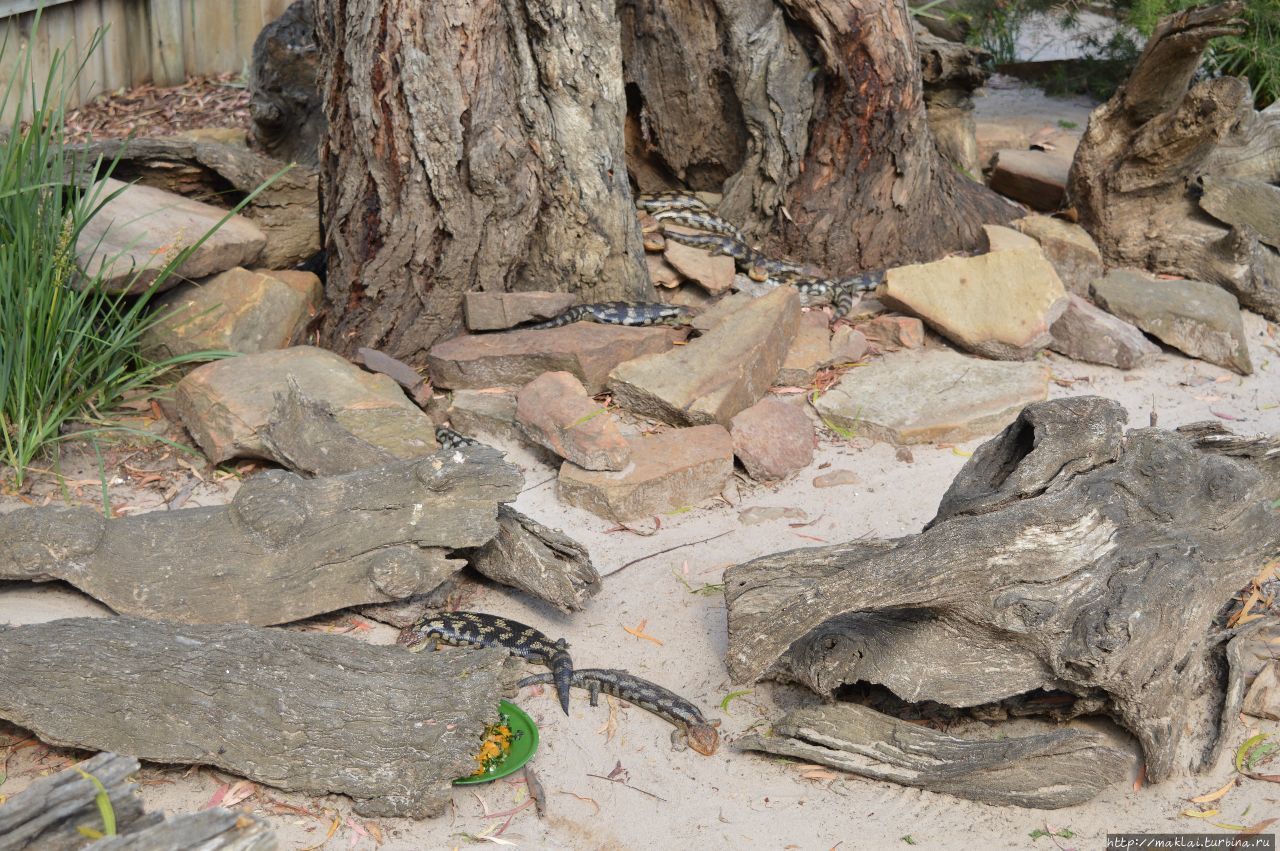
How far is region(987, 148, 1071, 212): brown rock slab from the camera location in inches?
337

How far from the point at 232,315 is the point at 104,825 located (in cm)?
413

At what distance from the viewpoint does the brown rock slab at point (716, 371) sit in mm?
5809

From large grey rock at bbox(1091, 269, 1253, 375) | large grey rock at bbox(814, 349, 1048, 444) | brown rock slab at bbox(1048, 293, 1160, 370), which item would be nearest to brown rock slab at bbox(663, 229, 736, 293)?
large grey rock at bbox(814, 349, 1048, 444)

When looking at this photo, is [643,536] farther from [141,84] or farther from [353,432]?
[141,84]

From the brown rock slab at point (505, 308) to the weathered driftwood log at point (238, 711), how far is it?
297 cm

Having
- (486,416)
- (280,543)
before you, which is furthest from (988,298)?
(280,543)

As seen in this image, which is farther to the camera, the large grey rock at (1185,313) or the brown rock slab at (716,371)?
the large grey rock at (1185,313)

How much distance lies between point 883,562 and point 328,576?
2.04m

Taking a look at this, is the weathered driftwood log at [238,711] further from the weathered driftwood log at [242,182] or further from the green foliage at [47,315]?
the weathered driftwood log at [242,182]

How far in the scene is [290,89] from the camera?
793 centimetres

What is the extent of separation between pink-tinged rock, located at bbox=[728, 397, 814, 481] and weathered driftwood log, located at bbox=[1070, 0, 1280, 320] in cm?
Answer: 339

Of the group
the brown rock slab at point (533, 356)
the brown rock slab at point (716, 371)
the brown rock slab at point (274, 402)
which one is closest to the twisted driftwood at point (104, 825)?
the brown rock slab at point (274, 402)

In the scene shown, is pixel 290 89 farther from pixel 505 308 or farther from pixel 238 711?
pixel 238 711

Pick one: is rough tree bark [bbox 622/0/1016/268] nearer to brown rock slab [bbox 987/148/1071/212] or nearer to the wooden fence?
brown rock slab [bbox 987/148/1071/212]
